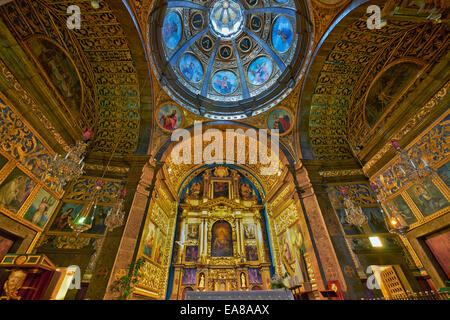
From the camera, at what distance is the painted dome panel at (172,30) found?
32.9 ft

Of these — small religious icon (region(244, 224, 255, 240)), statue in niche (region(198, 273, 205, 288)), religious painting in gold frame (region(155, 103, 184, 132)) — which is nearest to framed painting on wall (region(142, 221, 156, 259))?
statue in niche (region(198, 273, 205, 288))

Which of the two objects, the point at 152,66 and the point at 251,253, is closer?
the point at 152,66

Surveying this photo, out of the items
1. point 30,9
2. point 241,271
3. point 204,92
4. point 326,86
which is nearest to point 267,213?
point 241,271

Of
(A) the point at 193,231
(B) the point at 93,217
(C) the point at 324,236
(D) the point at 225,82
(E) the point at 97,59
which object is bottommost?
(C) the point at 324,236

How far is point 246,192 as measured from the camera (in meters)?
14.1

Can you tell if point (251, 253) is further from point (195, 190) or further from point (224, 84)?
point (224, 84)

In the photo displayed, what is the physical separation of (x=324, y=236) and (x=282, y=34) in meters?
11.3

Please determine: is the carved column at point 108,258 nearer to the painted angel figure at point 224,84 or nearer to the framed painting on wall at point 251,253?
the framed painting on wall at point 251,253

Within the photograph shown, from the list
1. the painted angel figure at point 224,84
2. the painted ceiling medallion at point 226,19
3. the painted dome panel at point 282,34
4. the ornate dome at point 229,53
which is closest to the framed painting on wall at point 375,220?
the ornate dome at point 229,53

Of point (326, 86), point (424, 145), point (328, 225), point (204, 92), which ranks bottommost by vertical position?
point (328, 225)

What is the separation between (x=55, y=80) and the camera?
666cm

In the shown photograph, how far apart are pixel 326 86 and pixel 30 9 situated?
11.7 meters

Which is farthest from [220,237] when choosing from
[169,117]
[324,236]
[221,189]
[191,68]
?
[191,68]
